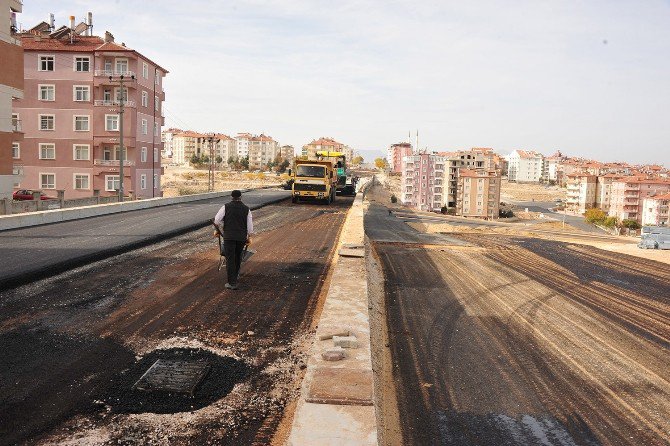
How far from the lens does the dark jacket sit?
8.95 m

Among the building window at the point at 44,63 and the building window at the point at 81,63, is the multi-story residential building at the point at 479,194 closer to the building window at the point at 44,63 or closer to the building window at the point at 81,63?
the building window at the point at 81,63

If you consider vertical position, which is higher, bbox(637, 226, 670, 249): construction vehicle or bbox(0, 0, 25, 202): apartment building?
bbox(0, 0, 25, 202): apartment building

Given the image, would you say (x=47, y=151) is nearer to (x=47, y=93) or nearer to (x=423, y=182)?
(x=47, y=93)

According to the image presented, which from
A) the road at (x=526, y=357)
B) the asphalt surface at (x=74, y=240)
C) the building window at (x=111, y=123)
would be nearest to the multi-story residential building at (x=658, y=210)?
the building window at (x=111, y=123)

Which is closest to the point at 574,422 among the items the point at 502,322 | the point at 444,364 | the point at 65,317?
the point at 444,364

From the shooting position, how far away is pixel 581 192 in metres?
150

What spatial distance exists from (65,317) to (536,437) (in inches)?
230

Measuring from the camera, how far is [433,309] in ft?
33.3

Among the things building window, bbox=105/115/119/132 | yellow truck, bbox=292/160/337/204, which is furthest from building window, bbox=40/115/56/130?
yellow truck, bbox=292/160/337/204

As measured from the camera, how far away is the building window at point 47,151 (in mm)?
47969

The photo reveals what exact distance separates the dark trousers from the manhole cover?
3.45 meters

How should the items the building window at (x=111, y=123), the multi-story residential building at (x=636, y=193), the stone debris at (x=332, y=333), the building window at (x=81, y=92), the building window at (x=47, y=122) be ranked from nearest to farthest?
the stone debris at (x=332, y=333), the building window at (x=47, y=122), the building window at (x=81, y=92), the building window at (x=111, y=123), the multi-story residential building at (x=636, y=193)

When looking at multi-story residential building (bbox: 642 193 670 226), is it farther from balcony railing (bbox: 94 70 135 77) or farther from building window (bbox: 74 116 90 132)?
building window (bbox: 74 116 90 132)

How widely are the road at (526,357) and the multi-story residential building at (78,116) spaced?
40.7 m
